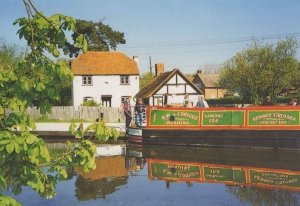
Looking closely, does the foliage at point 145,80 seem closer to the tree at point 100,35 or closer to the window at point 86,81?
the tree at point 100,35

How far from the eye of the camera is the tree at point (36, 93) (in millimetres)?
Answer: 3984

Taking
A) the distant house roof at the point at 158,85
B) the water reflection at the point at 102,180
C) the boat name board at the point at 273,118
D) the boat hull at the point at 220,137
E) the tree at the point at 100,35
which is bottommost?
the water reflection at the point at 102,180

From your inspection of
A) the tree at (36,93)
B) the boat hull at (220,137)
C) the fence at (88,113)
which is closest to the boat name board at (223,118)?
the boat hull at (220,137)

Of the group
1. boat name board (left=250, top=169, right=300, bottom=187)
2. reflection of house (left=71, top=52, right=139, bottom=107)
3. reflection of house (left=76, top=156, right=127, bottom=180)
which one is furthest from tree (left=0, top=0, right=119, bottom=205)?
reflection of house (left=71, top=52, right=139, bottom=107)

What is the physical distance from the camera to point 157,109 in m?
22.2

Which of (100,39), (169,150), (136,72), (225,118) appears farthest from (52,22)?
(100,39)

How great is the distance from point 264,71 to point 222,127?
88.6 ft

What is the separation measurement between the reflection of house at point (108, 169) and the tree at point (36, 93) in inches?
385

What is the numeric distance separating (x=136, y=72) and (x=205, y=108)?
88.9 ft

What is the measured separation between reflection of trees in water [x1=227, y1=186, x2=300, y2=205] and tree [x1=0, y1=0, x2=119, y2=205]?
7.33m

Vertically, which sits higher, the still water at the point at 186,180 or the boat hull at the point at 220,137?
the boat hull at the point at 220,137

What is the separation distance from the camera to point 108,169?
15.5 m

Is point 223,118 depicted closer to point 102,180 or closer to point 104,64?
point 102,180

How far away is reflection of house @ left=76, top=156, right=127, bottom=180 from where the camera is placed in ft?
47.3
